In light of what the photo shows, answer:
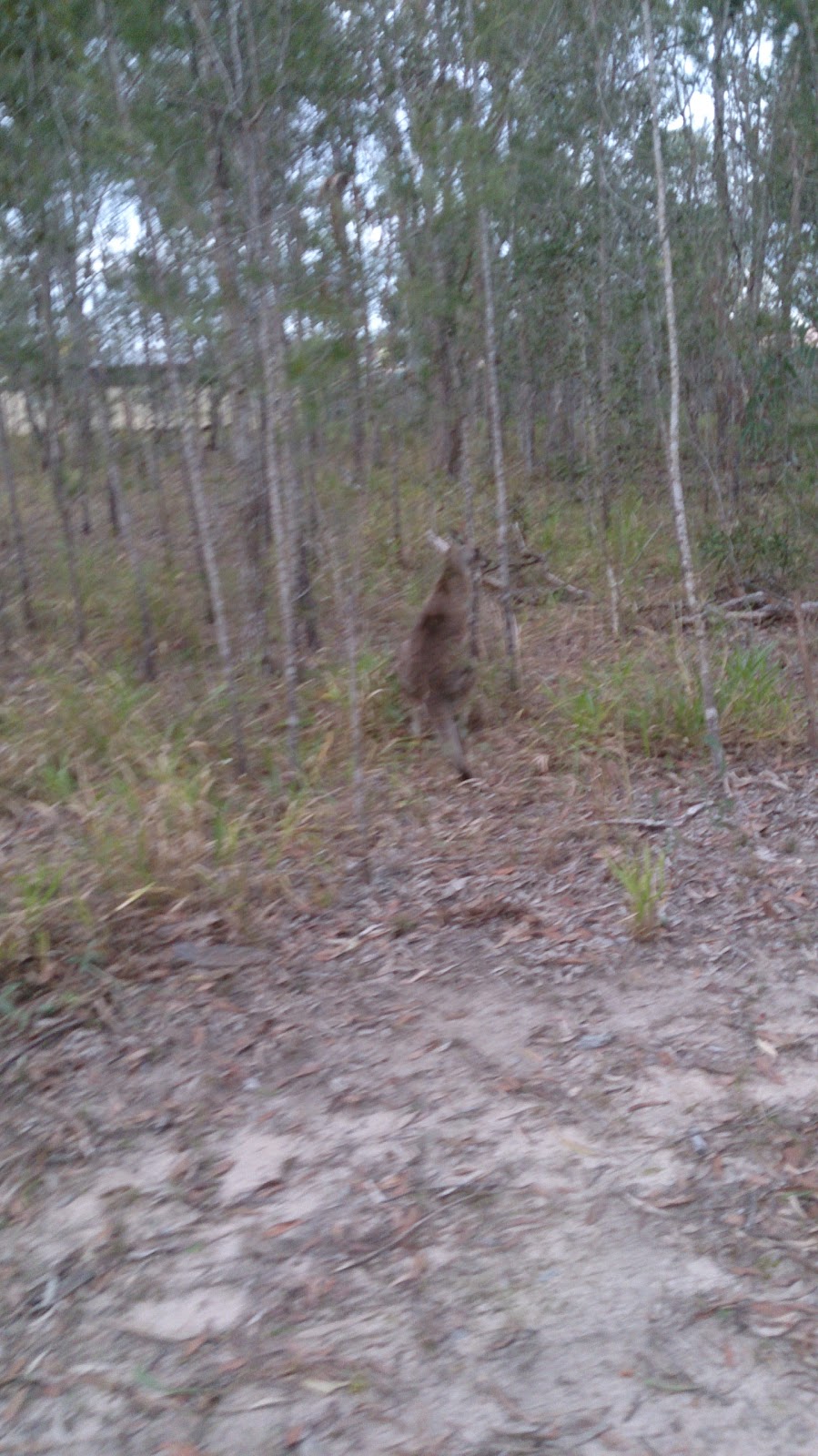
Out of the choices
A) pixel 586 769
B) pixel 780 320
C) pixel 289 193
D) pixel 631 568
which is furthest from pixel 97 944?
pixel 780 320

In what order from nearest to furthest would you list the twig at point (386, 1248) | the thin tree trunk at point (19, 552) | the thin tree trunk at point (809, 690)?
1. the twig at point (386, 1248)
2. the thin tree trunk at point (809, 690)
3. the thin tree trunk at point (19, 552)

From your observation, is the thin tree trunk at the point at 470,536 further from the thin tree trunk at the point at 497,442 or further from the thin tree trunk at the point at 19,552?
the thin tree trunk at the point at 19,552

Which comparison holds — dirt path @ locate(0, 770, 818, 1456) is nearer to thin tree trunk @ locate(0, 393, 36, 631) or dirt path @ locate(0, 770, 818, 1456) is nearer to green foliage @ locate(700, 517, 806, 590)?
thin tree trunk @ locate(0, 393, 36, 631)

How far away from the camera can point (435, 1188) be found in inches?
131

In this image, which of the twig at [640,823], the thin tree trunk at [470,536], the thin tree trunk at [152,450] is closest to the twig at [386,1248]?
the twig at [640,823]

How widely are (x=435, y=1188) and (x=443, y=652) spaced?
3777 millimetres

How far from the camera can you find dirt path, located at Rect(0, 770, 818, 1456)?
2.68m

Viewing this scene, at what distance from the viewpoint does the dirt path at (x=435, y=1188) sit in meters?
2.68

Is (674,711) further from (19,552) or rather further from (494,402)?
(19,552)

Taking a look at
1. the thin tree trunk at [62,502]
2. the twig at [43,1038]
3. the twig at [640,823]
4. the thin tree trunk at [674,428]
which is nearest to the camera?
the twig at [43,1038]

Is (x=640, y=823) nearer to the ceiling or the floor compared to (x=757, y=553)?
nearer to the floor

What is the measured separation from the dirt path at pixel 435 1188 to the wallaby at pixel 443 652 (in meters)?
1.86

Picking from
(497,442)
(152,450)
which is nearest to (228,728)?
(497,442)

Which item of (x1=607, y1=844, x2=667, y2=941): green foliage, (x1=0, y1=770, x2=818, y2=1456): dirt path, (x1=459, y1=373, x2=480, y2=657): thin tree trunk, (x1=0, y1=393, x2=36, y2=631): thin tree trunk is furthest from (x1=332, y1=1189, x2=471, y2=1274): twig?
(x1=0, y1=393, x2=36, y2=631): thin tree trunk
